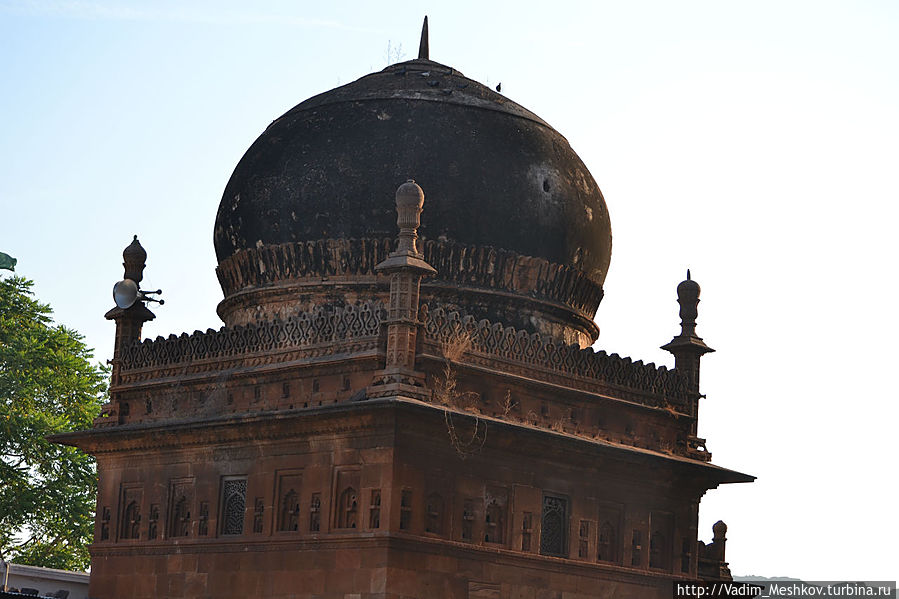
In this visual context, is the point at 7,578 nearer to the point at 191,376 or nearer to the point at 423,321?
the point at 191,376

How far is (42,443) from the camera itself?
27406 mm

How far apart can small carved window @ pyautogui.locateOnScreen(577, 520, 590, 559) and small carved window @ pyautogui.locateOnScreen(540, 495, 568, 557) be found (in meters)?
0.20

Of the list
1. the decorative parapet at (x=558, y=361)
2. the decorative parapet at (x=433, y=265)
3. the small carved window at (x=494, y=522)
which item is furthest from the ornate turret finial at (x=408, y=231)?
the small carved window at (x=494, y=522)

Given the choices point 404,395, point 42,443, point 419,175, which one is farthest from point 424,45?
point 42,443

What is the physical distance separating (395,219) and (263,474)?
10.6 ft

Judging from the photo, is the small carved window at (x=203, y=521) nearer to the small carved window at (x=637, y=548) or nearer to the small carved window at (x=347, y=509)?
the small carved window at (x=347, y=509)

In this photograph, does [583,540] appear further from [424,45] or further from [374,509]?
[424,45]

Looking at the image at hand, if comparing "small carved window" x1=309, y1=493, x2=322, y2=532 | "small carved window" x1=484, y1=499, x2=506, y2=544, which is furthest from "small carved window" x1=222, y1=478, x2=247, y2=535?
"small carved window" x1=484, y1=499, x2=506, y2=544

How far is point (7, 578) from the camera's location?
19.2 metres

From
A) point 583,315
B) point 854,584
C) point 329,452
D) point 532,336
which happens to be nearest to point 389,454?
point 329,452

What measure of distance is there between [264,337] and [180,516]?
2239 mm

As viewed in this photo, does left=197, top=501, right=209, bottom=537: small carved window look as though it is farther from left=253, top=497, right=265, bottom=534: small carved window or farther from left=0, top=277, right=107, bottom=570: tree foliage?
left=0, top=277, right=107, bottom=570: tree foliage

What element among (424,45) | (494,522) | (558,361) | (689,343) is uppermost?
(424,45)

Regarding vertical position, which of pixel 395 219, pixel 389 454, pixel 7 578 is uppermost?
pixel 395 219
